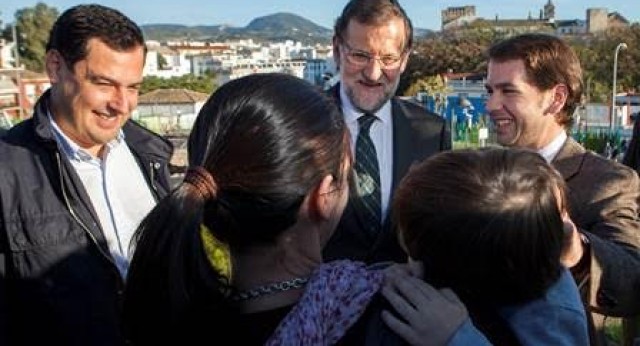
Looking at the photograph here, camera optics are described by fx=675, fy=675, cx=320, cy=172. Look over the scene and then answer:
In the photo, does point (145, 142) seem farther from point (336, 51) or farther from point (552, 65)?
point (552, 65)

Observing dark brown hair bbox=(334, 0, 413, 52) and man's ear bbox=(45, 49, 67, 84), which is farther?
dark brown hair bbox=(334, 0, 413, 52)

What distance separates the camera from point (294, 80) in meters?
1.30

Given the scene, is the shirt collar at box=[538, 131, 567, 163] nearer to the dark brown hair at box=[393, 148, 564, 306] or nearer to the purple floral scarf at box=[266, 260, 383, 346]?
the dark brown hair at box=[393, 148, 564, 306]

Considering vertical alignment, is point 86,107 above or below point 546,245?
above

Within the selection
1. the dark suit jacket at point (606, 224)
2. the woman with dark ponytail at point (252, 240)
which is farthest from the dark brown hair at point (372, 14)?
the woman with dark ponytail at point (252, 240)

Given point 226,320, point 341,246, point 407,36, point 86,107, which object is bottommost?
point 341,246

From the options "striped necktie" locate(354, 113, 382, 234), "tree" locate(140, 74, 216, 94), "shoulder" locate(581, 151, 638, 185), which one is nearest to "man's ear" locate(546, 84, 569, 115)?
"shoulder" locate(581, 151, 638, 185)

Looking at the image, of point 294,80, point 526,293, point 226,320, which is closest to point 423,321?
point 526,293

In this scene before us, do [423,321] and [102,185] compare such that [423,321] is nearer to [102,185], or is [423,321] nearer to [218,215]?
[218,215]

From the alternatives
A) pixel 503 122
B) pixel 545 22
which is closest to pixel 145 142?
pixel 503 122

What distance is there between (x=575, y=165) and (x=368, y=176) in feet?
2.63

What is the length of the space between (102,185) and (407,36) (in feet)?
4.37

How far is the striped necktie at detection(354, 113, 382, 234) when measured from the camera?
2469 mm

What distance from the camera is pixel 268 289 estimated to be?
123cm
